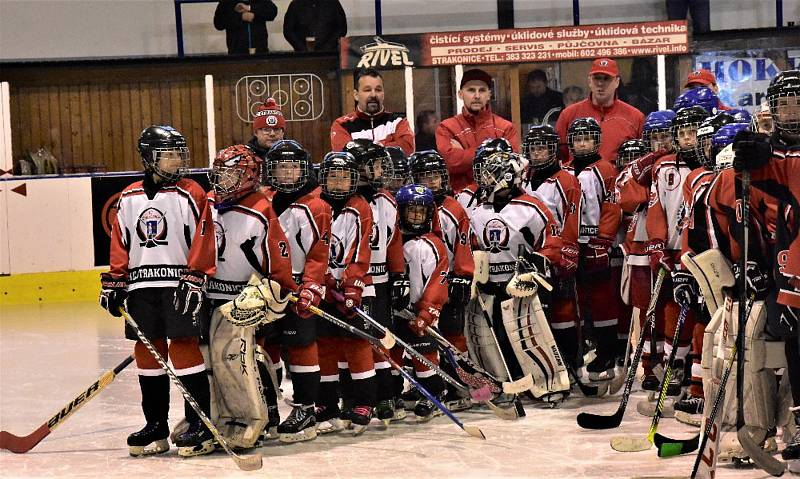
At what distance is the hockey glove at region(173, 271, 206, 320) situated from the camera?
4.57 meters

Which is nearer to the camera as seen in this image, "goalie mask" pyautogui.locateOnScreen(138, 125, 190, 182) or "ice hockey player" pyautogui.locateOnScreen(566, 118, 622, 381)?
"goalie mask" pyautogui.locateOnScreen(138, 125, 190, 182)

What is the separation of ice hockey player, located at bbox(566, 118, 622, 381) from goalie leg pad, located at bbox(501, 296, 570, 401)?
491 millimetres

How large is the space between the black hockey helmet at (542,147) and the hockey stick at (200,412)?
2101mm

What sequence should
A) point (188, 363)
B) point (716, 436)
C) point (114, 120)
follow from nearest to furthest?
point (716, 436), point (188, 363), point (114, 120)

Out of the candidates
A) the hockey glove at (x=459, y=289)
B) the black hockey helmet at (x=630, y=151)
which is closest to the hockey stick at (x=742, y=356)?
the hockey glove at (x=459, y=289)

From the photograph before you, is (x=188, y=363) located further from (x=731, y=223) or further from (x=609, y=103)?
(x=609, y=103)

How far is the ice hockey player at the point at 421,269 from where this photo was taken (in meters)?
5.36

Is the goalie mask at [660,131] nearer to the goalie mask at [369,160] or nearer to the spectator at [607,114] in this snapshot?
the spectator at [607,114]

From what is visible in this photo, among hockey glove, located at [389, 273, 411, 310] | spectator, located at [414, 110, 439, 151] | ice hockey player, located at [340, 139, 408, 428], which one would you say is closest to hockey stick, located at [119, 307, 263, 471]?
ice hockey player, located at [340, 139, 408, 428]

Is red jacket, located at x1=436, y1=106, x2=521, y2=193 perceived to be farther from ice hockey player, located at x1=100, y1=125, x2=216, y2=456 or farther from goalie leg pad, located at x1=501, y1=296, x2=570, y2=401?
ice hockey player, located at x1=100, y1=125, x2=216, y2=456

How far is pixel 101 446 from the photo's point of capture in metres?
5.05

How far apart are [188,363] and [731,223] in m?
2.07

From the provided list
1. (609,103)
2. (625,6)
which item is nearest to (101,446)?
(609,103)

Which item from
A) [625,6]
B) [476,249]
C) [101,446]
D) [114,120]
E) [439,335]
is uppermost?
[625,6]
